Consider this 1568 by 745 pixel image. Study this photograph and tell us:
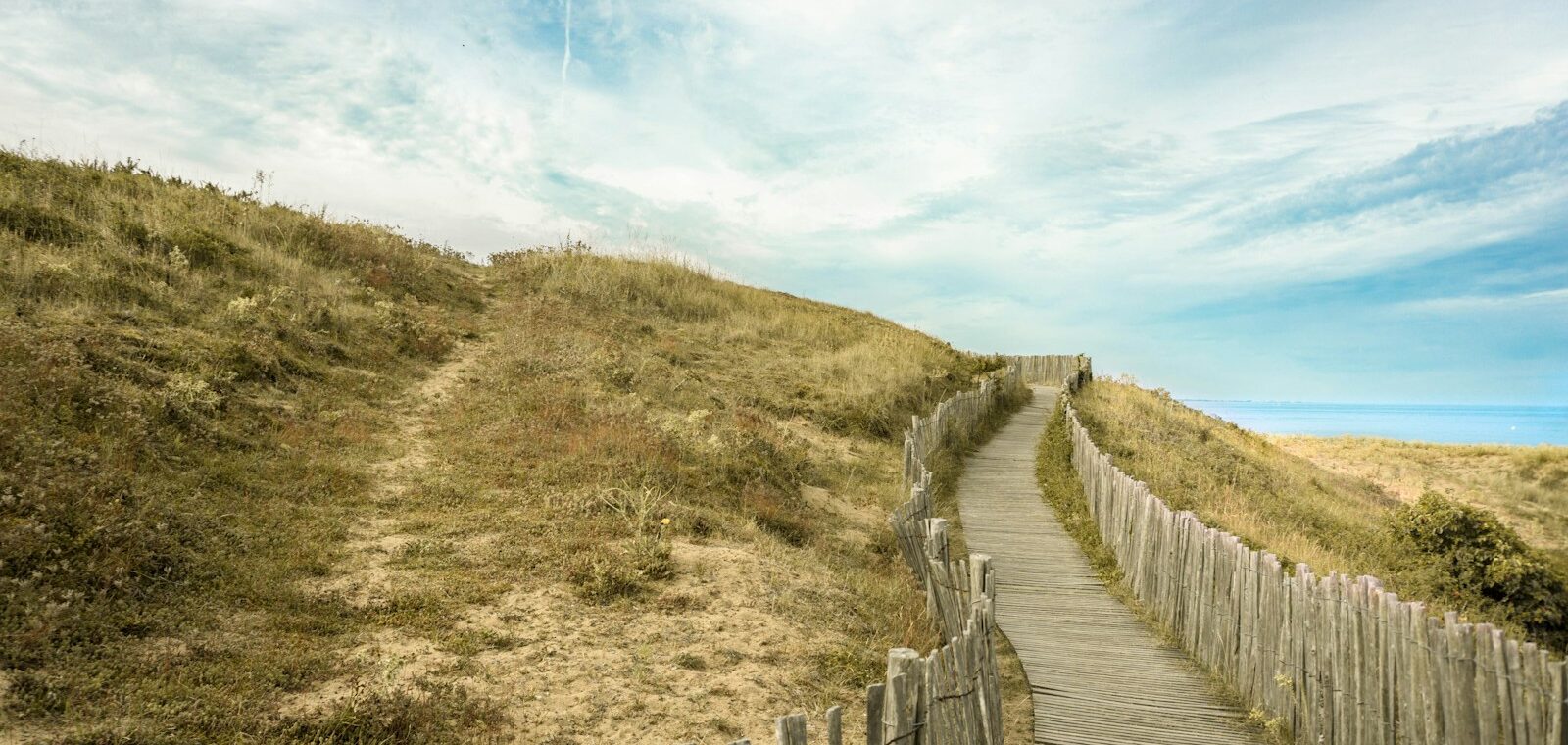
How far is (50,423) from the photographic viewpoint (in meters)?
8.40

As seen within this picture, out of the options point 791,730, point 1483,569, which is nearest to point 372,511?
point 791,730

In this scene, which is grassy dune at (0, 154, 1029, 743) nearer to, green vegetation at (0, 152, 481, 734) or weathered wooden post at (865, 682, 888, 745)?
green vegetation at (0, 152, 481, 734)

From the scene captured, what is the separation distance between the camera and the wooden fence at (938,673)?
3.97 metres

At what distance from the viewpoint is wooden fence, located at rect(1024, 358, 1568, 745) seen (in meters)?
4.72

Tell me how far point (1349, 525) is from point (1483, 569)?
457 centimetres

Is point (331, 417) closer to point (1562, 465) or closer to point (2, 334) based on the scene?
point (2, 334)

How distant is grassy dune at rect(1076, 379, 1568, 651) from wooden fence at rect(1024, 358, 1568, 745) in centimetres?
358

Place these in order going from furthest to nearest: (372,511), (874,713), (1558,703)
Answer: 1. (372,511)
2. (1558,703)
3. (874,713)

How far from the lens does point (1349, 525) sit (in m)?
16.5

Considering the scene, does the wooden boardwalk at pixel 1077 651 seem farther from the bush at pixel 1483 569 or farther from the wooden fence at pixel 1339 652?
the bush at pixel 1483 569

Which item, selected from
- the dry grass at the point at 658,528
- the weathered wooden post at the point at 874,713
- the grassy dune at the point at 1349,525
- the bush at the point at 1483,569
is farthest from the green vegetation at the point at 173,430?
the bush at the point at 1483,569

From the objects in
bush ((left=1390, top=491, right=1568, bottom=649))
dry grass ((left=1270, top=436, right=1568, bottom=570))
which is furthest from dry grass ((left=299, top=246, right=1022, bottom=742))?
dry grass ((left=1270, top=436, right=1568, bottom=570))

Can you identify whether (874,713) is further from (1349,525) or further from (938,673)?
(1349,525)

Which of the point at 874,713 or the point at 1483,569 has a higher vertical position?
the point at 874,713
